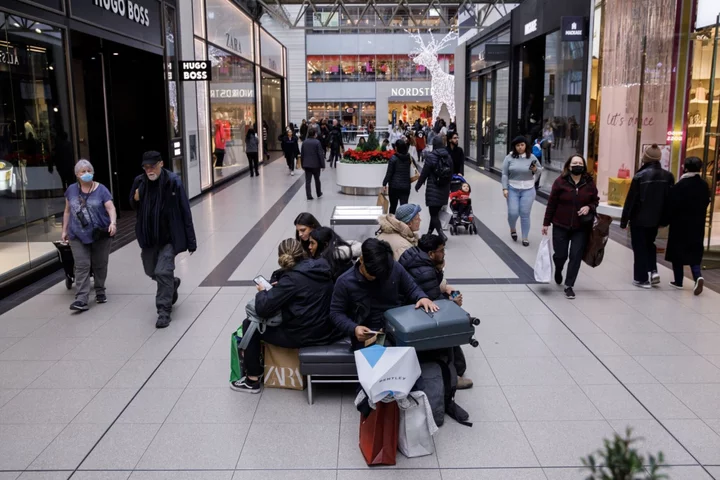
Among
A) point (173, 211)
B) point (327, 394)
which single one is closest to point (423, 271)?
point (327, 394)

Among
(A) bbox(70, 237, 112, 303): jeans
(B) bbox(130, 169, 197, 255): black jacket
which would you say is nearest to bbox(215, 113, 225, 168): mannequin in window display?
(A) bbox(70, 237, 112, 303): jeans

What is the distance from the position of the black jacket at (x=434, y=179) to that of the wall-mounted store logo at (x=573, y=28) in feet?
17.1

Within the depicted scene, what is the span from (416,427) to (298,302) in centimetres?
127

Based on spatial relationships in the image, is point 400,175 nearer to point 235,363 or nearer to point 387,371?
point 235,363

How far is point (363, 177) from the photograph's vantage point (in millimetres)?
16312

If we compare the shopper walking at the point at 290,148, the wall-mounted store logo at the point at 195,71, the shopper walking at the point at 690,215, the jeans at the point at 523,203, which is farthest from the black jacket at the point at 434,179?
the shopper walking at the point at 290,148

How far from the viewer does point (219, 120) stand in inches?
723

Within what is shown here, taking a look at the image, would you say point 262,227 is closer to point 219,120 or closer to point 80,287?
point 80,287

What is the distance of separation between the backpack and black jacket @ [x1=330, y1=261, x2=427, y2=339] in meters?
5.31

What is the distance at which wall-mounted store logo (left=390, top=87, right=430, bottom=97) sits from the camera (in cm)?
4672

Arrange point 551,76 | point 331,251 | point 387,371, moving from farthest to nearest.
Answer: point 551,76 → point 331,251 → point 387,371

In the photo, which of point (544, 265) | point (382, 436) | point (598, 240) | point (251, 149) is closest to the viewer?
point (382, 436)

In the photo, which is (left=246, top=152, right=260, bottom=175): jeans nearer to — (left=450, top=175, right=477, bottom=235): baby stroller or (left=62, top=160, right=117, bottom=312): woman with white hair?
(left=450, top=175, right=477, bottom=235): baby stroller

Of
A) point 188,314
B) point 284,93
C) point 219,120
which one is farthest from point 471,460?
point 284,93
